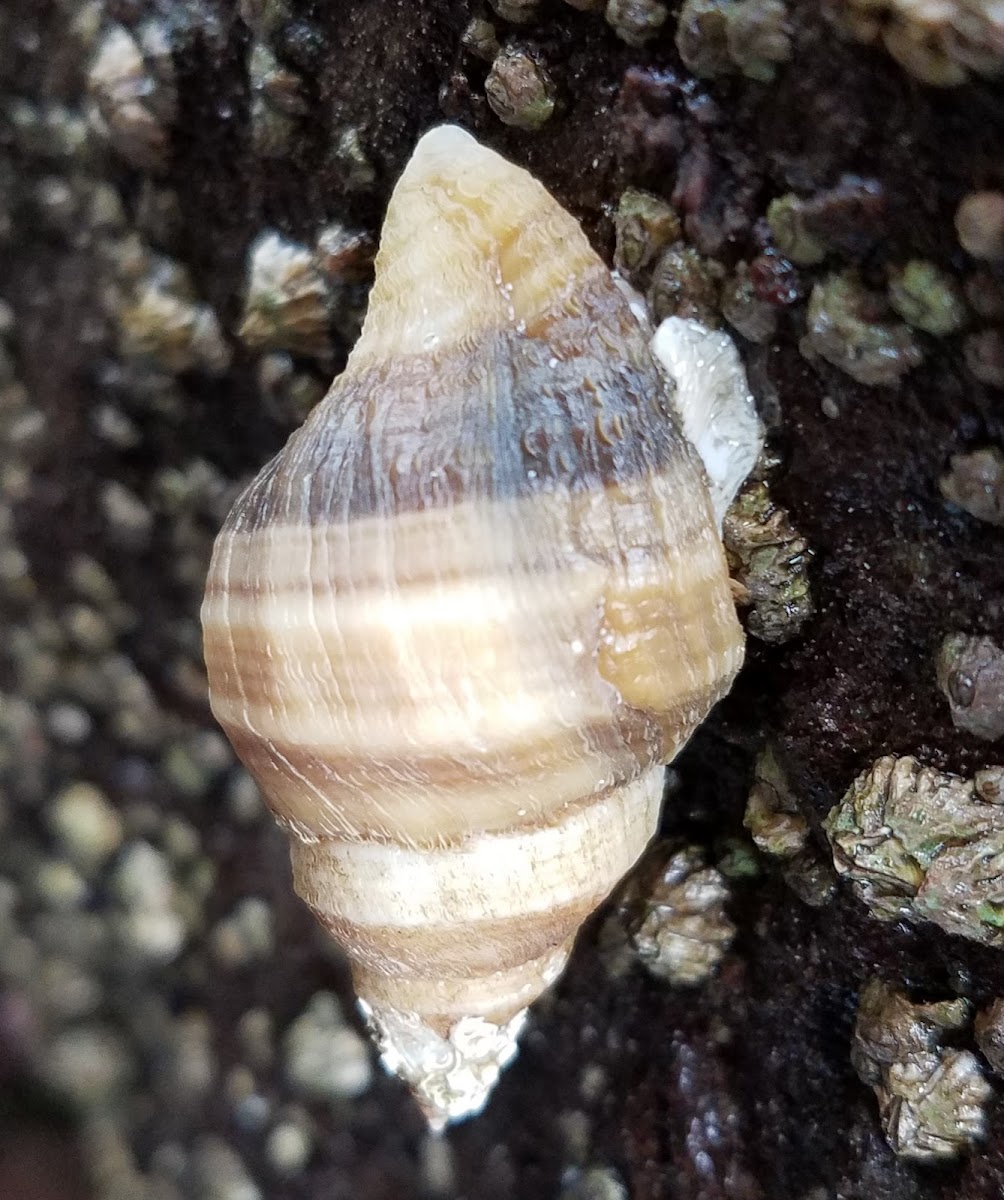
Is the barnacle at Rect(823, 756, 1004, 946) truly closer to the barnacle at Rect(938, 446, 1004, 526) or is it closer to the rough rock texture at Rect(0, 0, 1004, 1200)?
the rough rock texture at Rect(0, 0, 1004, 1200)

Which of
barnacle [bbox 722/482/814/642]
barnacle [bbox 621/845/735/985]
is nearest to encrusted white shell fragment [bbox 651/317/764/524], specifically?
barnacle [bbox 722/482/814/642]

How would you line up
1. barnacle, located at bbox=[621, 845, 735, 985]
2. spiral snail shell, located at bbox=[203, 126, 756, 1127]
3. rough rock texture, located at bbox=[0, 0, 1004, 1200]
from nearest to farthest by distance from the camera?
spiral snail shell, located at bbox=[203, 126, 756, 1127], rough rock texture, located at bbox=[0, 0, 1004, 1200], barnacle, located at bbox=[621, 845, 735, 985]

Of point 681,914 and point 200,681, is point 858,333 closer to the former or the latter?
point 681,914

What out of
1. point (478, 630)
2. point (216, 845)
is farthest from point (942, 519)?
point (216, 845)

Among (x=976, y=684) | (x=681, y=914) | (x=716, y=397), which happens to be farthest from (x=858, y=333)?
(x=681, y=914)

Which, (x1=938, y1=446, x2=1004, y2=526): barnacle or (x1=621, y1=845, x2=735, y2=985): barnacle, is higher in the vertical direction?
(x1=938, y1=446, x2=1004, y2=526): barnacle

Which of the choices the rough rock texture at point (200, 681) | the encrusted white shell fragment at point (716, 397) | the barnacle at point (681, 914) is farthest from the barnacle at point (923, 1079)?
the encrusted white shell fragment at point (716, 397)

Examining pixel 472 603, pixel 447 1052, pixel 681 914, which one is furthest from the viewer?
pixel 681 914
